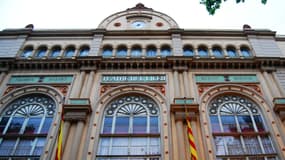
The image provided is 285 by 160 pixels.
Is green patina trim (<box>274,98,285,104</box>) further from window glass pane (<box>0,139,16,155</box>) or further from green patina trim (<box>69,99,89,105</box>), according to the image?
window glass pane (<box>0,139,16,155</box>)

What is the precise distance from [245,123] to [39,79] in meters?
11.1

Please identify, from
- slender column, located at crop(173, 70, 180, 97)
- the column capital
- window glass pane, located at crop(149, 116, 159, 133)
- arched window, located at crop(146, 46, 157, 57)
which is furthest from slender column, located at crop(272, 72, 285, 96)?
the column capital

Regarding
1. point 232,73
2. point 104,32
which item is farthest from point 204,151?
point 104,32

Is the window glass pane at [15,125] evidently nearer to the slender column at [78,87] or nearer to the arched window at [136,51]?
the slender column at [78,87]

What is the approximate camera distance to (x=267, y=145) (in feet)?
39.8

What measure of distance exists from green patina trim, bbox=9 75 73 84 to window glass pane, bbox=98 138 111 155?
4.51 m

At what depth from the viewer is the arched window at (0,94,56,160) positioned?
1209 centimetres

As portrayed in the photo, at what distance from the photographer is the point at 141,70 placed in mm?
15953

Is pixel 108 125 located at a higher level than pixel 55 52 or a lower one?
lower

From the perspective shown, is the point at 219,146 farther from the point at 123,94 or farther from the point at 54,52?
the point at 54,52

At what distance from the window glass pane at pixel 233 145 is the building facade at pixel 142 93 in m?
0.05

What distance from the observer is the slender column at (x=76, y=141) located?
1119cm

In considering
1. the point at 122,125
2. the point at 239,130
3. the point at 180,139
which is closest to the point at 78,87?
the point at 122,125

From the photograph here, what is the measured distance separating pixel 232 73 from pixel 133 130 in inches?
267
